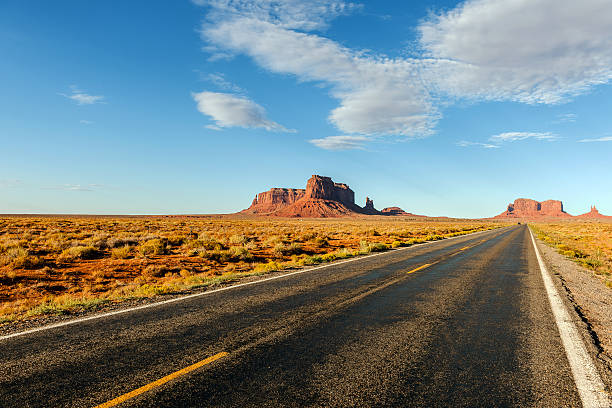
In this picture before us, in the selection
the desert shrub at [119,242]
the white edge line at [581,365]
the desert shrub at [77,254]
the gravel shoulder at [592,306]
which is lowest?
the desert shrub at [77,254]

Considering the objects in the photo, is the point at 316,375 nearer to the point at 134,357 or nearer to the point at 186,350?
the point at 186,350

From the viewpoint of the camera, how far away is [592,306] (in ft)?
23.1

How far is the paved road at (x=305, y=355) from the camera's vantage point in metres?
3.26

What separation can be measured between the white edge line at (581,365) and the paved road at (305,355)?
0.11m

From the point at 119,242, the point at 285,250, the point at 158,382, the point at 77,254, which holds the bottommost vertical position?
the point at 77,254

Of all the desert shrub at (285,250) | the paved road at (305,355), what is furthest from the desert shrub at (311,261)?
the paved road at (305,355)

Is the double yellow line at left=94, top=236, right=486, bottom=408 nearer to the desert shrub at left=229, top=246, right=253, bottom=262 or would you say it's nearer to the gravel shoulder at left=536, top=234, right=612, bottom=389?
the gravel shoulder at left=536, top=234, right=612, bottom=389

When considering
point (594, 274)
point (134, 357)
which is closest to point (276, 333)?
point (134, 357)

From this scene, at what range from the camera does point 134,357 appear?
13.6 feet

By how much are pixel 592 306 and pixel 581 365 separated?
4.11 meters

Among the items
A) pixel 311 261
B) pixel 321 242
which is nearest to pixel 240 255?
pixel 311 261

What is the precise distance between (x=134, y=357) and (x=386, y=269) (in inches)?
360

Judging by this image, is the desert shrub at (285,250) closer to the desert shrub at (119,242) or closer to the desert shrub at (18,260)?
the desert shrub at (119,242)

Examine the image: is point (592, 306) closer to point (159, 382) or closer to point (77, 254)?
point (159, 382)
